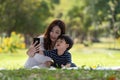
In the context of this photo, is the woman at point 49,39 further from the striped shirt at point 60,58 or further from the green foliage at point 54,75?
the green foliage at point 54,75

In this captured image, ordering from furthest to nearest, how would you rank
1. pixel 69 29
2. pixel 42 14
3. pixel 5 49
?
pixel 69 29 < pixel 42 14 < pixel 5 49

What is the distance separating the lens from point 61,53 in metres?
7.78

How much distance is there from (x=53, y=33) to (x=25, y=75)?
2673 mm

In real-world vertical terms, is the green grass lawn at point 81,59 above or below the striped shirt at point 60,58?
below

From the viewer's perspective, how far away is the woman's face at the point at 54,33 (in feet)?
26.6

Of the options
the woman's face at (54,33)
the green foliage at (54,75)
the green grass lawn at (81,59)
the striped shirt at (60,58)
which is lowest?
the green grass lawn at (81,59)

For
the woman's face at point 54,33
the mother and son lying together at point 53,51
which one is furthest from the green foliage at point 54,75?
the woman's face at point 54,33

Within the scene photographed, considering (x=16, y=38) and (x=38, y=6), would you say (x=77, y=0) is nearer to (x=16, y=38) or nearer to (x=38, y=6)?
(x=38, y=6)

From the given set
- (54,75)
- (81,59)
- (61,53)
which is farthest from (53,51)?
(81,59)

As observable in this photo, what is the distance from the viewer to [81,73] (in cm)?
565

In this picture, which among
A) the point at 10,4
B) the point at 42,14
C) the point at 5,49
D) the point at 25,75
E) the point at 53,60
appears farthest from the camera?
the point at 42,14

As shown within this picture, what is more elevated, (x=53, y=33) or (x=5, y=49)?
(x=53, y=33)

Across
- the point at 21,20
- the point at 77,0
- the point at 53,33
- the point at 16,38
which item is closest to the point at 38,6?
the point at 21,20

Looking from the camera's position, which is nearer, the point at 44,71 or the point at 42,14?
the point at 44,71
